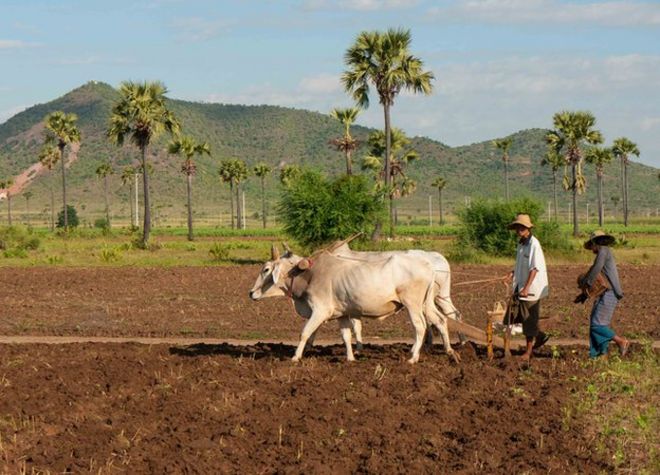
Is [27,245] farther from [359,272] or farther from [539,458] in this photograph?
[539,458]

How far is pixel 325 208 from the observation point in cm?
4294

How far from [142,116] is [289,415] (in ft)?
171

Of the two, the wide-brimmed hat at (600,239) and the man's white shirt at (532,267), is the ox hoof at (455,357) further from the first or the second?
the wide-brimmed hat at (600,239)

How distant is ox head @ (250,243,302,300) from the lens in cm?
1561

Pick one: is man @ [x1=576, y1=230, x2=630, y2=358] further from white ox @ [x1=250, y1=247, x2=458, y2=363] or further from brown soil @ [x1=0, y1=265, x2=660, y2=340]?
white ox @ [x1=250, y1=247, x2=458, y2=363]

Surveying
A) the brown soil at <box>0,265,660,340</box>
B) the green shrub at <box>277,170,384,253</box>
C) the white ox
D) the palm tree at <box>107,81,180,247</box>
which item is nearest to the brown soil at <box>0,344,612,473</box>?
the white ox

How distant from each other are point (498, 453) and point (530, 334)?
488 cm

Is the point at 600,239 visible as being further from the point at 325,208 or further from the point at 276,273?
the point at 325,208

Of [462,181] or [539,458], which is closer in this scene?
[539,458]

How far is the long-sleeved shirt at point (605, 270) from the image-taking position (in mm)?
14398

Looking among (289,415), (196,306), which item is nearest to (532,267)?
(289,415)

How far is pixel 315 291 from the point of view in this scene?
599 inches

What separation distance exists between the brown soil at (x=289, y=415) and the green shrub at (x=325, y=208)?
26.6 meters

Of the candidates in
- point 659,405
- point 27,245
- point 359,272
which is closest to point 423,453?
point 659,405
